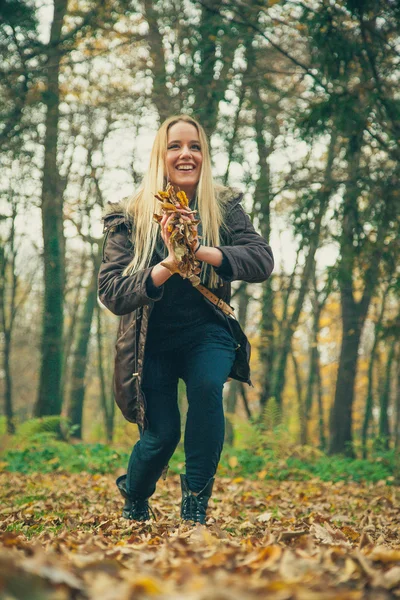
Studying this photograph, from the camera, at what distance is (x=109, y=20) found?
9.06 m

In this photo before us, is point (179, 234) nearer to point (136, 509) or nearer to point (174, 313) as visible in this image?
point (174, 313)

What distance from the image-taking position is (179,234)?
3422 millimetres

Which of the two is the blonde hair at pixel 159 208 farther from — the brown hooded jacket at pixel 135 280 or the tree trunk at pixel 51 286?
the tree trunk at pixel 51 286

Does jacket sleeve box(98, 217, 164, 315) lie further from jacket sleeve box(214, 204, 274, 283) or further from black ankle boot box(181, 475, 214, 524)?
black ankle boot box(181, 475, 214, 524)

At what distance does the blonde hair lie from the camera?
3.89m

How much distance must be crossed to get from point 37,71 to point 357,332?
7.65 meters

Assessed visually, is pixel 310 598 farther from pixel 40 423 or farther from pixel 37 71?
pixel 40 423

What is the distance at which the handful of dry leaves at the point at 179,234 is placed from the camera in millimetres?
3410

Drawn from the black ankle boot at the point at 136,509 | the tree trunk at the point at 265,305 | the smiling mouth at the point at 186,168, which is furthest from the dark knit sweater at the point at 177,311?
the tree trunk at the point at 265,305

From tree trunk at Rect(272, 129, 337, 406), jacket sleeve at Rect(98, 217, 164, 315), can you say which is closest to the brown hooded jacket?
jacket sleeve at Rect(98, 217, 164, 315)

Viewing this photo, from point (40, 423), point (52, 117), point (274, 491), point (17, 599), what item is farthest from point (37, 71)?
point (17, 599)

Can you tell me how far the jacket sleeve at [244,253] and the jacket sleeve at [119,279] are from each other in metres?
0.44

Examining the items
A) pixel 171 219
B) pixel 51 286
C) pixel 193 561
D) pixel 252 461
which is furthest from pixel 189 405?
pixel 51 286

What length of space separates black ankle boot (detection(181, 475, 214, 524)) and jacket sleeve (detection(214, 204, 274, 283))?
1211 mm
